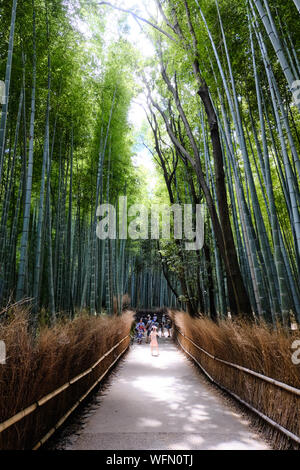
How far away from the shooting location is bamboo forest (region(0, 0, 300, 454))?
7.05 feet

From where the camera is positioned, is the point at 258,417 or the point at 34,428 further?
the point at 258,417

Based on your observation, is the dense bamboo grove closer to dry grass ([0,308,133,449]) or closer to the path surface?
dry grass ([0,308,133,449])

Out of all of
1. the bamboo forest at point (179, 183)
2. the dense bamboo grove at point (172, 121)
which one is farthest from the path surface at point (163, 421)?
the dense bamboo grove at point (172, 121)

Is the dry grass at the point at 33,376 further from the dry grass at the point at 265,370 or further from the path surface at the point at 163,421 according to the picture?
the dry grass at the point at 265,370

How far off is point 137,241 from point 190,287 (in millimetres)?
6757

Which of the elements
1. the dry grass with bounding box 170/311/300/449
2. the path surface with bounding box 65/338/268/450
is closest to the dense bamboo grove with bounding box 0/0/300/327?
the dry grass with bounding box 170/311/300/449

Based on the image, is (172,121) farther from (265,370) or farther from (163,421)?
(163,421)

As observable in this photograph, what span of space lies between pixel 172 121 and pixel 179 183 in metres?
3.09

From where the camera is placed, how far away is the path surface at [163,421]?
214cm

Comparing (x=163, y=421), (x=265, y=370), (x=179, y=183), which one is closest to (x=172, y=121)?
(x=179, y=183)

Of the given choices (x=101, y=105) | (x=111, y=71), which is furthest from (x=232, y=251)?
(x=111, y=71)

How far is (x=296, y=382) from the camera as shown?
1958 millimetres

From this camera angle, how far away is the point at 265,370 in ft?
8.15
